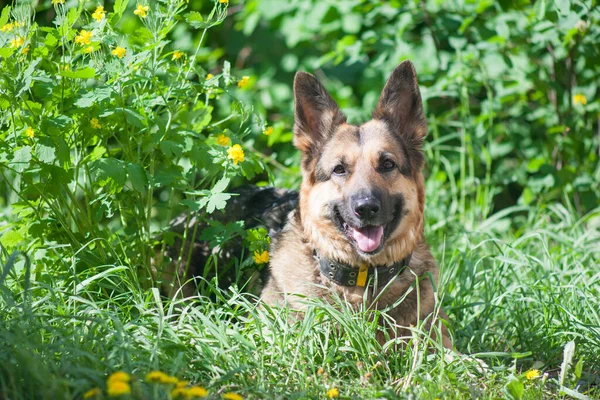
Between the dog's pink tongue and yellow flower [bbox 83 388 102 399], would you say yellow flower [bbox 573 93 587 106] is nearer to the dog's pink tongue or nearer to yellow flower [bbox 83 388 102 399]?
the dog's pink tongue

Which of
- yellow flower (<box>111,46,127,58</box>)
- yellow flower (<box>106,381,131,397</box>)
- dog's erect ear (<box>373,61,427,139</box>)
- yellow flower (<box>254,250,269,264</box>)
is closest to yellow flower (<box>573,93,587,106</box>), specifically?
dog's erect ear (<box>373,61,427,139</box>)

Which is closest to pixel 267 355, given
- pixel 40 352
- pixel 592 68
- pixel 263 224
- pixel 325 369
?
pixel 325 369

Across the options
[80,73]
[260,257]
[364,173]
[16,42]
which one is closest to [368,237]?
[364,173]

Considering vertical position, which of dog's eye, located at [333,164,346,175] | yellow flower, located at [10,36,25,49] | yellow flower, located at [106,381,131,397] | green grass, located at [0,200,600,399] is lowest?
green grass, located at [0,200,600,399]

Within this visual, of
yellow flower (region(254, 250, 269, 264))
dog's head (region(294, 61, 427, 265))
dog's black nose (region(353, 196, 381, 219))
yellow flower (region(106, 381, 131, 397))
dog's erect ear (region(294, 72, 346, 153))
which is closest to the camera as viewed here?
yellow flower (region(106, 381, 131, 397))

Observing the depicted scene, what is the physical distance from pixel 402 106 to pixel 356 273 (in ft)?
3.31

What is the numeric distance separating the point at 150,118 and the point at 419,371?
1.82m

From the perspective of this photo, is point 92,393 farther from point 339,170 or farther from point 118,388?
point 339,170

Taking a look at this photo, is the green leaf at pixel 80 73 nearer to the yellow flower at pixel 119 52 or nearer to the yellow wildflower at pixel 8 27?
the yellow flower at pixel 119 52

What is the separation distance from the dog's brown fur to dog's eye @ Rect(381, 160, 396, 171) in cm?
1

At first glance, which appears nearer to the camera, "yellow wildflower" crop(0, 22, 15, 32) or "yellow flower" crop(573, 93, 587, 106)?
"yellow wildflower" crop(0, 22, 15, 32)

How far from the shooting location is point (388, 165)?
3.71 metres

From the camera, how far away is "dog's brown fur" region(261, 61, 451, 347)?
11.9 feet

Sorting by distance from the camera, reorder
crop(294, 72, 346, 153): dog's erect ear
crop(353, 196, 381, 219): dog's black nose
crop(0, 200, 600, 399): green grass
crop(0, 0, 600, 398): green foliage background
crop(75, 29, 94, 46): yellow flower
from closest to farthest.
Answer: crop(0, 200, 600, 399): green grass, crop(0, 0, 600, 398): green foliage background, crop(75, 29, 94, 46): yellow flower, crop(353, 196, 381, 219): dog's black nose, crop(294, 72, 346, 153): dog's erect ear
